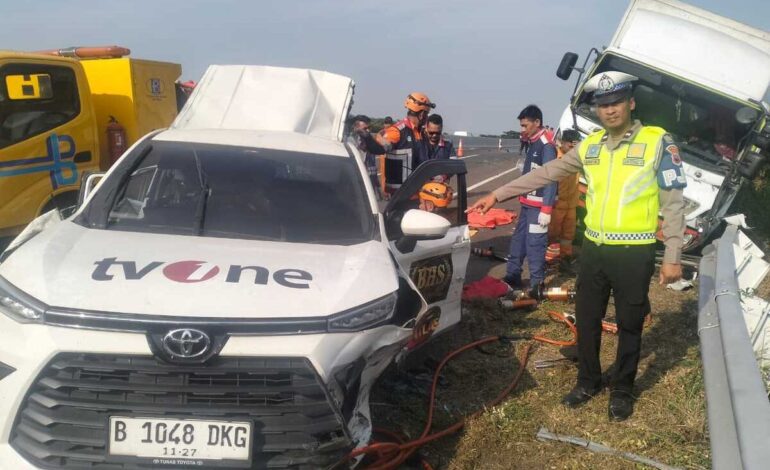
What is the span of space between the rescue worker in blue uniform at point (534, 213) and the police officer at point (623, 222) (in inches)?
99.5

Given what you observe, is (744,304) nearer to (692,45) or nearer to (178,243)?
(178,243)

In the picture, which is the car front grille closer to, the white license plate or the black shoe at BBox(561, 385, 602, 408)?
the white license plate

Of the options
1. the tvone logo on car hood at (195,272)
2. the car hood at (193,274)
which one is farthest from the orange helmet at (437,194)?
the tvone logo on car hood at (195,272)

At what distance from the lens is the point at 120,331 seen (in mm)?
2738

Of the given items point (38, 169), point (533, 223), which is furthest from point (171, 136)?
point (533, 223)

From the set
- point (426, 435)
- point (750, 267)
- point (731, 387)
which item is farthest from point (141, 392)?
point (750, 267)

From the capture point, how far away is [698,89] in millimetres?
9211

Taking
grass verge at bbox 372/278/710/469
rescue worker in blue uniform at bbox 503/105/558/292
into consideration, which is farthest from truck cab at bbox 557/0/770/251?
grass verge at bbox 372/278/710/469

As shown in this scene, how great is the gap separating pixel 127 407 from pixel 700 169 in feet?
27.5

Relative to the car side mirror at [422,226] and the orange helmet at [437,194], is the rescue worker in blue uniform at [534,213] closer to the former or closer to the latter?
the orange helmet at [437,194]

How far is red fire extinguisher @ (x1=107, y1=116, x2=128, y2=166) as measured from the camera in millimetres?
8516

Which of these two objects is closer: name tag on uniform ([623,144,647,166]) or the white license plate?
the white license plate

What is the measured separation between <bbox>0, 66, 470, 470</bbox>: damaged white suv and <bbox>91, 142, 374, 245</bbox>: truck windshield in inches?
0.5

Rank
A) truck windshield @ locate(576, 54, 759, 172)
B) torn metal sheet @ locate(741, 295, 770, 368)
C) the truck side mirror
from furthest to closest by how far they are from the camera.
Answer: the truck side mirror
truck windshield @ locate(576, 54, 759, 172)
torn metal sheet @ locate(741, 295, 770, 368)
